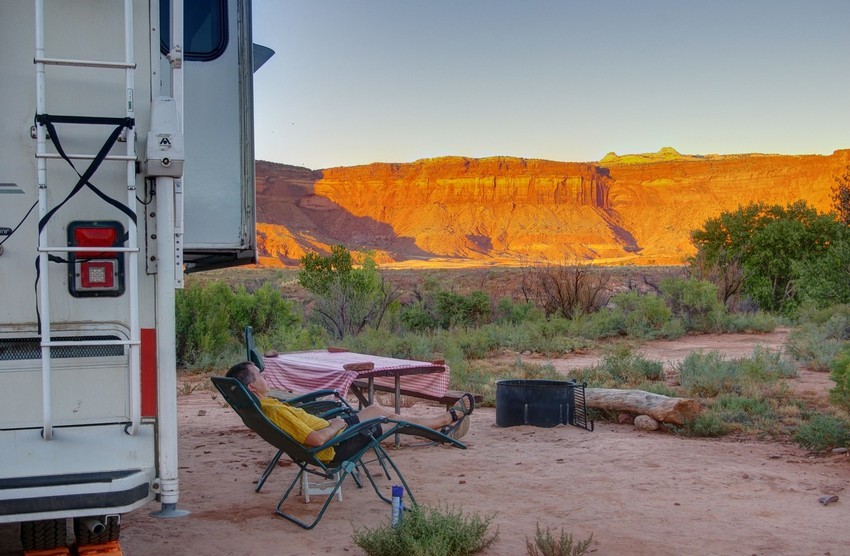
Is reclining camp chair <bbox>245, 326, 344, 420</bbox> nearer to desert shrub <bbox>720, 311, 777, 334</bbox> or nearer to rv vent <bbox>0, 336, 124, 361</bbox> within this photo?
rv vent <bbox>0, 336, 124, 361</bbox>

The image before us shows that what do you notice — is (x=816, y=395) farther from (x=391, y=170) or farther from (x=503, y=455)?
(x=391, y=170)

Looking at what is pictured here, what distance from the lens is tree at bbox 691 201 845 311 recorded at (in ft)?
71.6

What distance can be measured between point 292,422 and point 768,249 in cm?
2057

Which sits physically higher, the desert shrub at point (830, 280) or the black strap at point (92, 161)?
the black strap at point (92, 161)

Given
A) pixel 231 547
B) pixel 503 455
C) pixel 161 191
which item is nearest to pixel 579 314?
pixel 503 455

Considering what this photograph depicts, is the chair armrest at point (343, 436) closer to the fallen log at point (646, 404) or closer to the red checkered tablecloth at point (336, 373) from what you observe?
the red checkered tablecloth at point (336, 373)

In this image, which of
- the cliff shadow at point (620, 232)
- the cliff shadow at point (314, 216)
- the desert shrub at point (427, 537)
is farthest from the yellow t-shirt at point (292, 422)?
the cliff shadow at point (620, 232)

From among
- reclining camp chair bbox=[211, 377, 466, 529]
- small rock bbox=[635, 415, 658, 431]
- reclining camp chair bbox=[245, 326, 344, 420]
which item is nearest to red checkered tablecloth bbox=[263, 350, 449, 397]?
reclining camp chair bbox=[245, 326, 344, 420]

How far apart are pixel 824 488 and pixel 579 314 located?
495 inches

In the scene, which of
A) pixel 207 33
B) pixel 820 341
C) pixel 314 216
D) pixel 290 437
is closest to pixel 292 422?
pixel 290 437

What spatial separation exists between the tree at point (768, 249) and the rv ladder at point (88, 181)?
62.8 feet

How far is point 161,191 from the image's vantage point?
3.34 meters

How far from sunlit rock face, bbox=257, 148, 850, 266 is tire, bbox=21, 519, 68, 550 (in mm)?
77976

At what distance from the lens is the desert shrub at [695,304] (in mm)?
17359
